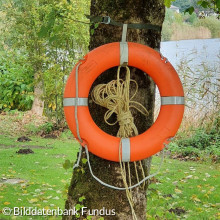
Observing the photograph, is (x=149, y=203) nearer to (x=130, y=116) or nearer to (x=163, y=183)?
(x=163, y=183)

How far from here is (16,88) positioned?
859 centimetres

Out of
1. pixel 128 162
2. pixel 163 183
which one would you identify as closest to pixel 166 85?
pixel 128 162

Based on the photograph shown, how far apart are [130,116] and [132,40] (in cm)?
41

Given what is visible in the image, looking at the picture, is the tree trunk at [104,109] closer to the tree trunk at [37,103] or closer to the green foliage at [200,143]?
the green foliage at [200,143]

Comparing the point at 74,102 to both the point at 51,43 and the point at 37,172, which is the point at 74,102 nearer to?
the point at 37,172

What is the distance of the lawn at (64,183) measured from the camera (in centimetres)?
362

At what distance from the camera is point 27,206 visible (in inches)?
141

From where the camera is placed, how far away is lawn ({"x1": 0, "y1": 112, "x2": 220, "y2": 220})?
362 cm

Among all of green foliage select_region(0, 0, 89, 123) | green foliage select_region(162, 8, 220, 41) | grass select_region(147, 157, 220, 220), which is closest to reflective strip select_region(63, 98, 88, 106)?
grass select_region(147, 157, 220, 220)

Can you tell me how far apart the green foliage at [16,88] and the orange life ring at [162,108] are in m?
6.11

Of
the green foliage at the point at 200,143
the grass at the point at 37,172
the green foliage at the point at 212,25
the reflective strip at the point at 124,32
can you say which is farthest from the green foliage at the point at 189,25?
the reflective strip at the point at 124,32

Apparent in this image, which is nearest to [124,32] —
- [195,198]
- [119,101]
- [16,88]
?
[119,101]

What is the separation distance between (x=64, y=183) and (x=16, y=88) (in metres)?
4.57

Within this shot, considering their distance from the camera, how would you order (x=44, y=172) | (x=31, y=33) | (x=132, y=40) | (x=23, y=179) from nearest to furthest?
(x=132, y=40) < (x=23, y=179) < (x=44, y=172) < (x=31, y=33)
